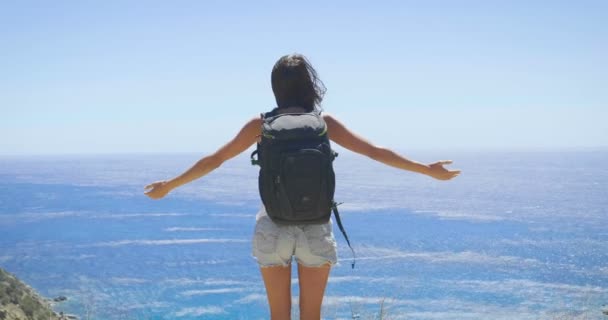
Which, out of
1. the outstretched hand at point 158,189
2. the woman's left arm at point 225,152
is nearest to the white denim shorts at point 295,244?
the woman's left arm at point 225,152

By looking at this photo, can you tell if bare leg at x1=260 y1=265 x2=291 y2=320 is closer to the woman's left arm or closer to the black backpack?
the black backpack

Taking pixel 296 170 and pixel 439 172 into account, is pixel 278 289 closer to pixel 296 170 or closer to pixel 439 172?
pixel 296 170

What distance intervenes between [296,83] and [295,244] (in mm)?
764

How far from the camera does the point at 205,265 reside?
5931 centimetres

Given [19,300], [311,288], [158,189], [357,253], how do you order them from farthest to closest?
1. [357,253]
2. [19,300]
3. [158,189]
4. [311,288]

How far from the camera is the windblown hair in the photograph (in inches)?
101

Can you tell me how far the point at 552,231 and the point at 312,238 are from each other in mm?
76622

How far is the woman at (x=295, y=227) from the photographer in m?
2.52

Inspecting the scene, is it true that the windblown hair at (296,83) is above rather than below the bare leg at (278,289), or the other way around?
above

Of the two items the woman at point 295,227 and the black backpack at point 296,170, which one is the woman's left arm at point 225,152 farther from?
the black backpack at point 296,170

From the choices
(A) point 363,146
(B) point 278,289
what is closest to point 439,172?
(A) point 363,146

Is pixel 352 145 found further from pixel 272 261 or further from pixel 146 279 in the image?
pixel 146 279

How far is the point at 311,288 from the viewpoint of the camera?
103 inches

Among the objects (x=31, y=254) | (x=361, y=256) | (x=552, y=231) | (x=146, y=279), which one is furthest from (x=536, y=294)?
(x=31, y=254)
